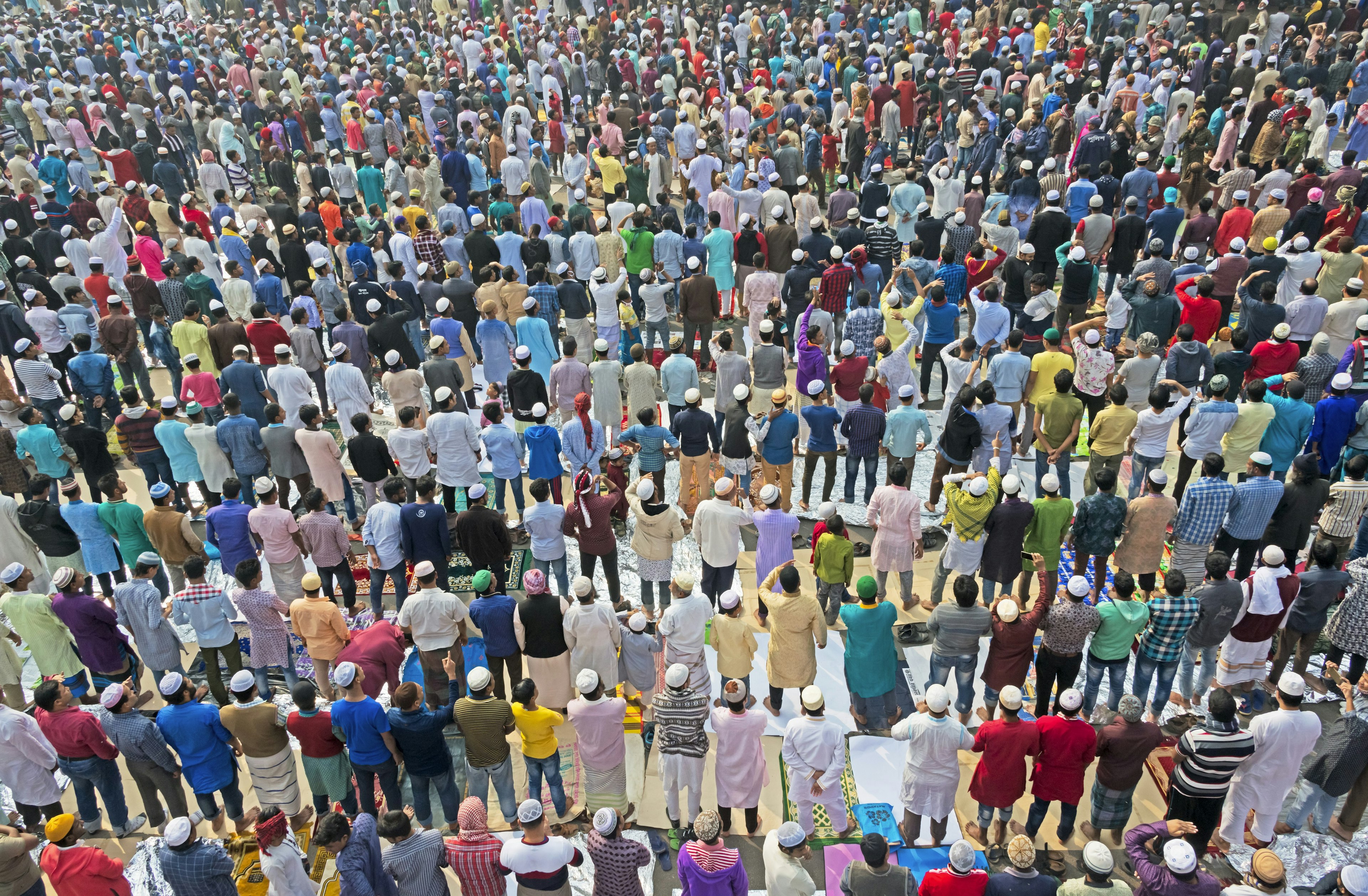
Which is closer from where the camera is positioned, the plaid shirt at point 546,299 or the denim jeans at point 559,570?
the denim jeans at point 559,570

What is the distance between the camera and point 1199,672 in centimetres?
827

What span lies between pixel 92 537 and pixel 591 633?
202 inches

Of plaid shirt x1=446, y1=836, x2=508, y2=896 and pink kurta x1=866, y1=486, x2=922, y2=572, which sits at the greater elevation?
pink kurta x1=866, y1=486, x2=922, y2=572

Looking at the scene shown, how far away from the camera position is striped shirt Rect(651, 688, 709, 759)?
22.2 ft

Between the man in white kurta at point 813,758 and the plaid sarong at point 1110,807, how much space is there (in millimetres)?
1769

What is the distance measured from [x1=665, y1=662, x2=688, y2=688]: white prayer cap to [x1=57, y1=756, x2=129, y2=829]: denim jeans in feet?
13.9

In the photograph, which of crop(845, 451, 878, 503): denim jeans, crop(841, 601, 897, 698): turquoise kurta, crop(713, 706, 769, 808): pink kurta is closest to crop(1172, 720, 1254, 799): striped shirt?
crop(841, 601, 897, 698): turquoise kurta

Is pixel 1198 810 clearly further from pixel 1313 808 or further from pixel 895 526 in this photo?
pixel 895 526

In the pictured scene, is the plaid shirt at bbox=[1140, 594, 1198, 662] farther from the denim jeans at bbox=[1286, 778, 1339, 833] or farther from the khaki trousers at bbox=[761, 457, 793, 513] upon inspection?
the khaki trousers at bbox=[761, 457, 793, 513]

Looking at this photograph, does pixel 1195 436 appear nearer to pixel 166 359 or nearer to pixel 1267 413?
pixel 1267 413

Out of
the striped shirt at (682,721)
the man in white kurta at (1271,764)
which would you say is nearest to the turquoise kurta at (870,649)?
the striped shirt at (682,721)

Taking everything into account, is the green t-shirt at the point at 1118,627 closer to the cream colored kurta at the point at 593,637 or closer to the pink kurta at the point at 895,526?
the pink kurta at the point at 895,526

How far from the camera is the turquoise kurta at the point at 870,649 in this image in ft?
23.9

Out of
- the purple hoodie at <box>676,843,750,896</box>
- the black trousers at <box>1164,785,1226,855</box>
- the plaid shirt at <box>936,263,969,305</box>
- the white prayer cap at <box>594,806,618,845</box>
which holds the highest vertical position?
the plaid shirt at <box>936,263,969,305</box>
